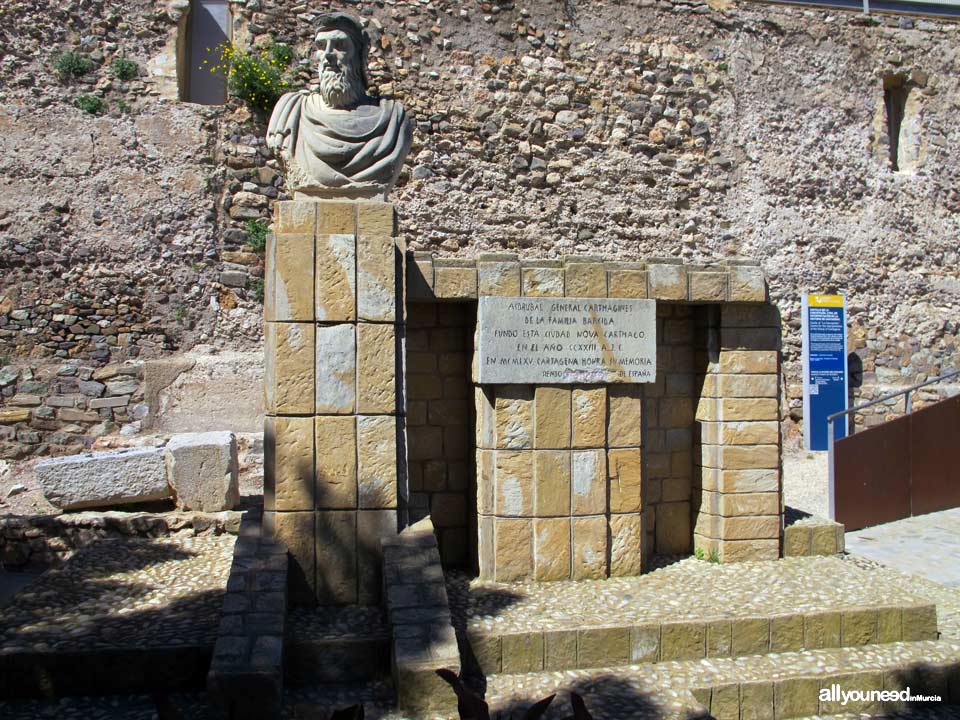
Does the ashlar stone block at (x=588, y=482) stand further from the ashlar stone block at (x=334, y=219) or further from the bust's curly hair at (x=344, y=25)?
the bust's curly hair at (x=344, y=25)

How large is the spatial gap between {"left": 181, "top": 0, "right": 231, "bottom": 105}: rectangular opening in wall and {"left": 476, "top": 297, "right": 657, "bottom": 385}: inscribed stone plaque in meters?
7.66

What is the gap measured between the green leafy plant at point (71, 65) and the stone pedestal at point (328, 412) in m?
7.07

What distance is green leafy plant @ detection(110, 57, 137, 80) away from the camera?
972 cm

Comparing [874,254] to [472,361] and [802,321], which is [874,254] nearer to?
[802,321]

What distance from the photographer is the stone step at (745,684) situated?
12.0ft

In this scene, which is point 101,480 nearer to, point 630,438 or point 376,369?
point 376,369

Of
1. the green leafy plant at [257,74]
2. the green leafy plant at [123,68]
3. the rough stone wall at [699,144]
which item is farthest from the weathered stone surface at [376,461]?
the green leafy plant at [123,68]

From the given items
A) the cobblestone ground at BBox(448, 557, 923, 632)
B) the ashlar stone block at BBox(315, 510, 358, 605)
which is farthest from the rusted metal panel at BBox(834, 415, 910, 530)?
the ashlar stone block at BBox(315, 510, 358, 605)

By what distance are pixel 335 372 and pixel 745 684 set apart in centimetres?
263

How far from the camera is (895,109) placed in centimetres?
1257

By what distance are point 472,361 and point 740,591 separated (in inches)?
84.4

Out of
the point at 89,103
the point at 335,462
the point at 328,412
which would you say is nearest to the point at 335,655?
the point at 335,462

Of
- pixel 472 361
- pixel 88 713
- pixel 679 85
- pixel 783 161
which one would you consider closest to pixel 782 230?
pixel 783 161

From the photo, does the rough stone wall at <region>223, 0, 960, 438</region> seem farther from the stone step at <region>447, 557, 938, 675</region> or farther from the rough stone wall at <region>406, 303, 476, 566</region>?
the stone step at <region>447, 557, 938, 675</region>
